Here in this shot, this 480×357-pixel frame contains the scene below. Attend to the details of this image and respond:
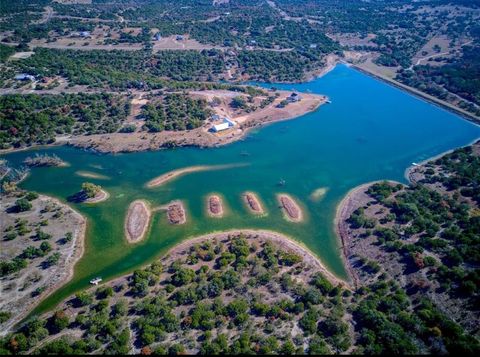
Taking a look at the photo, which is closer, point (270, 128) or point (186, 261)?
point (186, 261)

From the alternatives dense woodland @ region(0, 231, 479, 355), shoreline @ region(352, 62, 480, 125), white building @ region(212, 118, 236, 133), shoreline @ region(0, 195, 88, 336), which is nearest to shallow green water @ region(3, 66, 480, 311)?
shoreline @ region(0, 195, 88, 336)

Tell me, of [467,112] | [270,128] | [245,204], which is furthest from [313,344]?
[467,112]

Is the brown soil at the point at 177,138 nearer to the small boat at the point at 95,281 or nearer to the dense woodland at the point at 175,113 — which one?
the dense woodland at the point at 175,113

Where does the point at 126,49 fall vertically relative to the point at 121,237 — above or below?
above

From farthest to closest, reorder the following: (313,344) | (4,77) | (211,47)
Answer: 1. (211,47)
2. (4,77)
3. (313,344)

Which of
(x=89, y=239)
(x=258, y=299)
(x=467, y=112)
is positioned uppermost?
(x=467, y=112)

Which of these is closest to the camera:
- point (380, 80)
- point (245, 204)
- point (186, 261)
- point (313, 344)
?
point (313, 344)

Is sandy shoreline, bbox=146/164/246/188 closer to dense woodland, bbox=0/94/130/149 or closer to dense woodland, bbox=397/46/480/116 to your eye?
A: dense woodland, bbox=0/94/130/149

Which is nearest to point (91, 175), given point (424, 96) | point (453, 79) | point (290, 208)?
point (290, 208)

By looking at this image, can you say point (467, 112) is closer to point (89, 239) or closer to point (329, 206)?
point (329, 206)
